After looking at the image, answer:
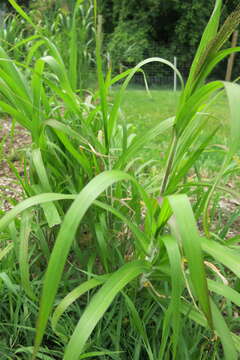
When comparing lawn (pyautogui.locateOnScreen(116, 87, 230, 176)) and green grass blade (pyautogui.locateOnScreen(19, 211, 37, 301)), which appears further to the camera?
lawn (pyautogui.locateOnScreen(116, 87, 230, 176))

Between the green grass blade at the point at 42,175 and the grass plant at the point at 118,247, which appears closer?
the grass plant at the point at 118,247

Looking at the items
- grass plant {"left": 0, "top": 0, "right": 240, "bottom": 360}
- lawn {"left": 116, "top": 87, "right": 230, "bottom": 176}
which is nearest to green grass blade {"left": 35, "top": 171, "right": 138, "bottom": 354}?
grass plant {"left": 0, "top": 0, "right": 240, "bottom": 360}

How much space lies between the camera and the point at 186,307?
0.80 meters

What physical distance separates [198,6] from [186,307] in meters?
12.4

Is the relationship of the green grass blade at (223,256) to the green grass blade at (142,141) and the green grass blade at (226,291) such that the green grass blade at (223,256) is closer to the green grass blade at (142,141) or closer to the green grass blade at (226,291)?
the green grass blade at (226,291)

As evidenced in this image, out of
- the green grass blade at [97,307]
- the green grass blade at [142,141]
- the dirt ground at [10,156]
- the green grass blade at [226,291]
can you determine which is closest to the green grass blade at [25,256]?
the green grass blade at [97,307]

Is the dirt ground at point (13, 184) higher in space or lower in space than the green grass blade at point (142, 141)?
lower

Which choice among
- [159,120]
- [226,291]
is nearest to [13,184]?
[226,291]

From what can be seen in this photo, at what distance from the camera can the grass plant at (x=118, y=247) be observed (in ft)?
1.90

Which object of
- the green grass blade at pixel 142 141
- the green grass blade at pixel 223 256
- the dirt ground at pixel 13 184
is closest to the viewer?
the green grass blade at pixel 223 256

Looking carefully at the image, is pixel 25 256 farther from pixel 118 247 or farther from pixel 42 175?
pixel 118 247

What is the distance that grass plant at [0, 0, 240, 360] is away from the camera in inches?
22.7

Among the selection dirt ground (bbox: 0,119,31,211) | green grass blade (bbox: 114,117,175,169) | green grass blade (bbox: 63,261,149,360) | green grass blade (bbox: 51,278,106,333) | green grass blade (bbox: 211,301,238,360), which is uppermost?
green grass blade (bbox: 114,117,175,169)

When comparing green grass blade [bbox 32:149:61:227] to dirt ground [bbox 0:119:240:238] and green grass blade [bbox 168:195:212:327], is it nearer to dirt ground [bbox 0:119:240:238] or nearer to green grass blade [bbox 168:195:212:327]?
dirt ground [bbox 0:119:240:238]
